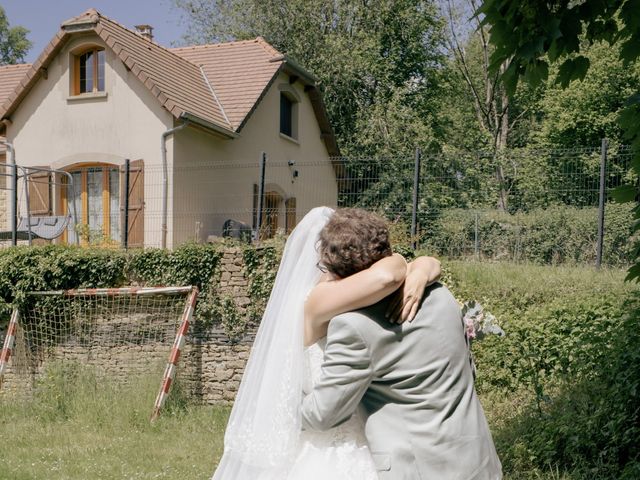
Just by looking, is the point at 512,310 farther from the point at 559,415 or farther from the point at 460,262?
the point at 559,415

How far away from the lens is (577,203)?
424 inches

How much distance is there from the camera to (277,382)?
2928 mm

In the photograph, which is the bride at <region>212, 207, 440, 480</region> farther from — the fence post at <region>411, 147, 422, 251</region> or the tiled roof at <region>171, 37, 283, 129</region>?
the tiled roof at <region>171, 37, 283, 129</region>

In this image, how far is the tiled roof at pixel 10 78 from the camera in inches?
757

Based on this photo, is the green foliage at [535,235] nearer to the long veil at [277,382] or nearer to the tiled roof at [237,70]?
the long veil at [277,382]

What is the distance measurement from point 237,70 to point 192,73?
1.22m

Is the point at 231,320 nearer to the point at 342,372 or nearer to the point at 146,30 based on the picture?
the point at 342,372

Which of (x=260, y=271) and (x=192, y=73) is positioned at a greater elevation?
(x=192, y=73)

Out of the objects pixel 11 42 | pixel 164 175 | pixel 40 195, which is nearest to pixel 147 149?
pixel 164 175

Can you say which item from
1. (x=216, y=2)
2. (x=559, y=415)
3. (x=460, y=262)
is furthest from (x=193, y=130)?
(x=216, y=2)

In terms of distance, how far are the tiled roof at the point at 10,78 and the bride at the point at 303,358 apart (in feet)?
59.4

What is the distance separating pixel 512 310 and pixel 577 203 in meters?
2.82

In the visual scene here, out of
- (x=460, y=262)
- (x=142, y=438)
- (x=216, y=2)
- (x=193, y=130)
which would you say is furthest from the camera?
(x=216, y=2)

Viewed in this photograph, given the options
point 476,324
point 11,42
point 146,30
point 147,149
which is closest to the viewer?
point 476,324
